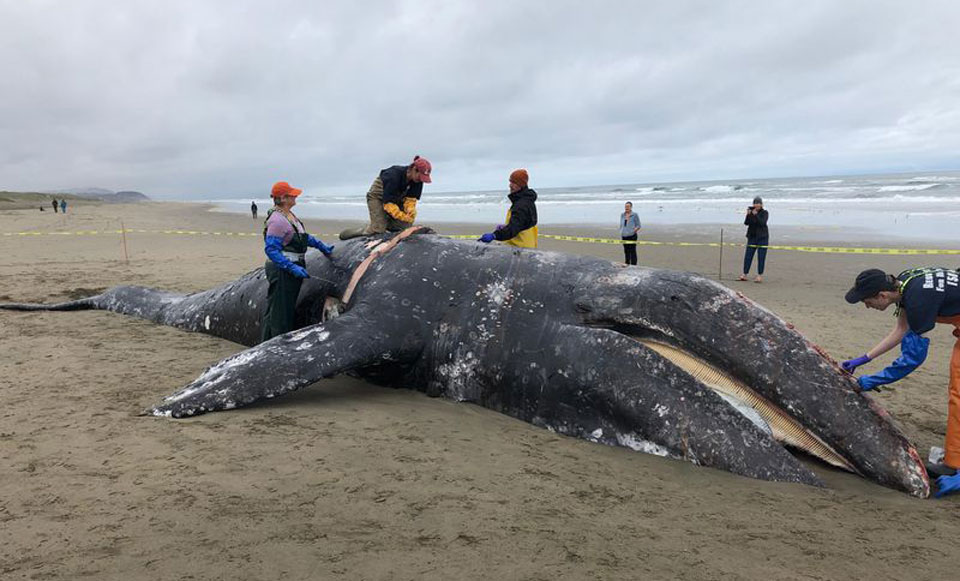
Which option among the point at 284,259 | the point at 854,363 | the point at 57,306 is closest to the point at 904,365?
the point at 854,363

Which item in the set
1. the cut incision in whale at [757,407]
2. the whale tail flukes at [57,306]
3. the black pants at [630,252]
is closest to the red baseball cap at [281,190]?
the cut incision in whale at [757,407]

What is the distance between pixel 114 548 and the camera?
3078 millimetres

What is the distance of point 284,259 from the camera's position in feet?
21.4

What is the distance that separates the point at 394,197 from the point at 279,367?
9.10 ft

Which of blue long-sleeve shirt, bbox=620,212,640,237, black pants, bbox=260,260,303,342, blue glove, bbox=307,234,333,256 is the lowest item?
black pants, bbox=260,260,303,342

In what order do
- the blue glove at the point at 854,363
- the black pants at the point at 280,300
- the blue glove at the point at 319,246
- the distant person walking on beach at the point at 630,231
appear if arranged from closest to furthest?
the blue glove at the point at 854,363
the black pants at the point at 280,300
the blue glove at the point at 319,246
the distant person walking on beach at the point at 630,231

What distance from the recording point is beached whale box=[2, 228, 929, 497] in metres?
4.73

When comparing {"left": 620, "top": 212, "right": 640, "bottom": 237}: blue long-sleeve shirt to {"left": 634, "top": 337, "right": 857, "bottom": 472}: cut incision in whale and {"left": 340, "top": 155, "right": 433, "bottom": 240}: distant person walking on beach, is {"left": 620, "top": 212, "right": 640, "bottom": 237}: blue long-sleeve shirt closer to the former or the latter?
{"left": 340, "top": 155, "right": 433, "bottom": 240}: distant person walking on beach

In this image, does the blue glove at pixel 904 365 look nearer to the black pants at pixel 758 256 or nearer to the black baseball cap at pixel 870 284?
the black baseball cap at pixel 870 284

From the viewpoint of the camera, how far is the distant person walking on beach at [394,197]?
7.36 metres

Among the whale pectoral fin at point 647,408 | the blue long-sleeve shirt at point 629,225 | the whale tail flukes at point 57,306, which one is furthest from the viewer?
the blue long-sleeve shirt at point 629,225

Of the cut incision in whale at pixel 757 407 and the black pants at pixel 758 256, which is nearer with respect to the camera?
the cut incision in whale at pixel 757 407

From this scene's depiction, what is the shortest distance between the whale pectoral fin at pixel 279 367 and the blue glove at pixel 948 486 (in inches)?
183

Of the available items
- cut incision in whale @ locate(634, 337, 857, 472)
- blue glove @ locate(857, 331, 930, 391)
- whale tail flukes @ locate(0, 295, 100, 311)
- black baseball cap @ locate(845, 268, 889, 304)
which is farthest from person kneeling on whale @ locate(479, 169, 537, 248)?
whale tail flukes @ locate(0, 295, 100, 311)
